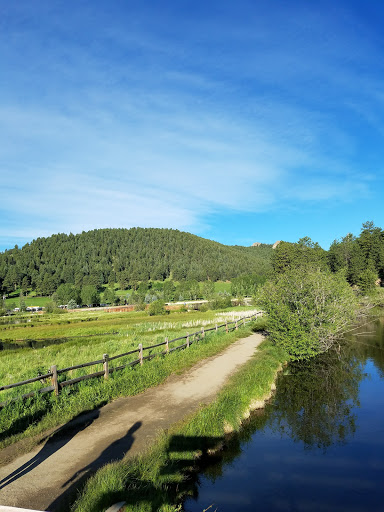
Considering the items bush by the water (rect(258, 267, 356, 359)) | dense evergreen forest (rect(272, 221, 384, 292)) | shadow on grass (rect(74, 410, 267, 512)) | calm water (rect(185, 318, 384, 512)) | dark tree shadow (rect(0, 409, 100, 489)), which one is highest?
dense evergreen forest (rect(272, 221, 384, 292))

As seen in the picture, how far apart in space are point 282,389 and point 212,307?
7814 cm

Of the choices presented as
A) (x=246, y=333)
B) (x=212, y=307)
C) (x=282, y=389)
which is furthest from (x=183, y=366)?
(x=212, y=307)

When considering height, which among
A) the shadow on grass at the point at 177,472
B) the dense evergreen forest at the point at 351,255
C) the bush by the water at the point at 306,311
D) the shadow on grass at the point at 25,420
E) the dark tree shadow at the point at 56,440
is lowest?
the shadow on grass at the point at 177,472

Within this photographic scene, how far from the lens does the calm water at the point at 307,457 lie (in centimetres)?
899

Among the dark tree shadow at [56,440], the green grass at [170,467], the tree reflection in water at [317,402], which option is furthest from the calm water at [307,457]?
the dark tree shadow at [56,440]

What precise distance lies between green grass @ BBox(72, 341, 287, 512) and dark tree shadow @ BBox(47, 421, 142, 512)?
0.27m

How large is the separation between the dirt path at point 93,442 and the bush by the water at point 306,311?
10236 mm

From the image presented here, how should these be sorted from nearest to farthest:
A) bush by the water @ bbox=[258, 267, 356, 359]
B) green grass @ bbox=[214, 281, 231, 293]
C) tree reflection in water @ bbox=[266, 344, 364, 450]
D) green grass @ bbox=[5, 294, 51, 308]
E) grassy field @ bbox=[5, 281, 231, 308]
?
tree reflection in water @ bbox=[266, 344, 364, 450] < bush by the water @ bbox=[258, 267, 356, 359] < green grass @ bbox=[214, 281, 231, 293] < grassy field @ bbox=[5, 281, 231, 308] < green grass @ bbox=[5, 294, 51, 308]

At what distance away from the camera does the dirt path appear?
269 inches

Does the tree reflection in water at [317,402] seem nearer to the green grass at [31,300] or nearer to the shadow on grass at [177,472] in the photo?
the shadow on grass at [177,472]

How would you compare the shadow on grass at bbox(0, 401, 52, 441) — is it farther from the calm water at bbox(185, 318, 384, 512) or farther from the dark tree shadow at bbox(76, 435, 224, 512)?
the calm water at bbox(185, 318, 384, 512)

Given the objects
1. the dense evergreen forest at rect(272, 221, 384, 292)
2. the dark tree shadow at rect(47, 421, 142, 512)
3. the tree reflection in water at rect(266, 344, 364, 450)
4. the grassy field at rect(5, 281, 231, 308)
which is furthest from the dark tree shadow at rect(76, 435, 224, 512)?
the grassy field at rect(5, 281, 231, 308)

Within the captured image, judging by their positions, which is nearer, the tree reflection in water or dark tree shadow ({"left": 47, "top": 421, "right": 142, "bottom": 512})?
dark tree shadow ({"left": 47, "top": 421, "right": 142, "bottom": 512})

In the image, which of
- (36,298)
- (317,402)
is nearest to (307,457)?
(317,402)
